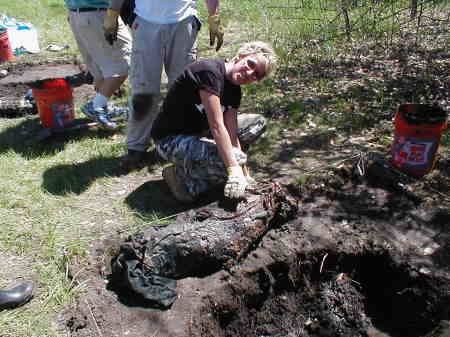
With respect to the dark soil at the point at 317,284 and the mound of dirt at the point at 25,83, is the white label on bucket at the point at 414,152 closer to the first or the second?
the dark soil at the point at 317,284

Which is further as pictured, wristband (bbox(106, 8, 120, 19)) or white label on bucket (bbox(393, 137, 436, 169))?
wristband (bbox(106, 8, 120, 19))

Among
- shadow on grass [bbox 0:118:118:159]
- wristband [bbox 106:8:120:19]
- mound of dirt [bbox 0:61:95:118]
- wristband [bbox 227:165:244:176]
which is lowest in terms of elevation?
shadow on grass [bbox 0:118:118:159]

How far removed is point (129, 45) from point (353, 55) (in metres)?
3.66

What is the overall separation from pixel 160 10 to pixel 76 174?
1617 mm

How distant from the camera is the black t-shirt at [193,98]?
9.31ft

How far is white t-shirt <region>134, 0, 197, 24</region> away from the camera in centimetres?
345

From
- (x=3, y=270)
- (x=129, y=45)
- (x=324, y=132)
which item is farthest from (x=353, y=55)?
(x=3, y=270)

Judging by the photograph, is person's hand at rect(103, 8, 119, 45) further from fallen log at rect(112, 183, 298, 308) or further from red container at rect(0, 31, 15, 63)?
red container at rect(0, 31, 15, 63)

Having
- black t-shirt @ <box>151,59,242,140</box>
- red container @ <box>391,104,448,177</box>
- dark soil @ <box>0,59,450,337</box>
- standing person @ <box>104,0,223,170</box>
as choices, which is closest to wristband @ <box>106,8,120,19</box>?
standing person @ <box>104,0,223,170</box>

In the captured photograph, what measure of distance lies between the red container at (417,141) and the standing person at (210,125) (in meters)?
1.12

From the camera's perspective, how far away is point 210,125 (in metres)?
2.84

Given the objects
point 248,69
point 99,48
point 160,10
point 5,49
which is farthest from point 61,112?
point 5,49

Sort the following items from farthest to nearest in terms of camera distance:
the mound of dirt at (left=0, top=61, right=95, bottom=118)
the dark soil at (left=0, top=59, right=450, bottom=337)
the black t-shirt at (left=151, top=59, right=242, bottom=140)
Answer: the mound of dirt at (left=0, top=61, right=95, bottom=118)
the black t-shirt at (left=151, top=59, right=242, bottom=140)
the dark soil at (left=0, top=59, right=450, bottom=337)

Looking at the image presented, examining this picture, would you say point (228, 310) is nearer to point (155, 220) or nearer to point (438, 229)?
point (155, 220)
